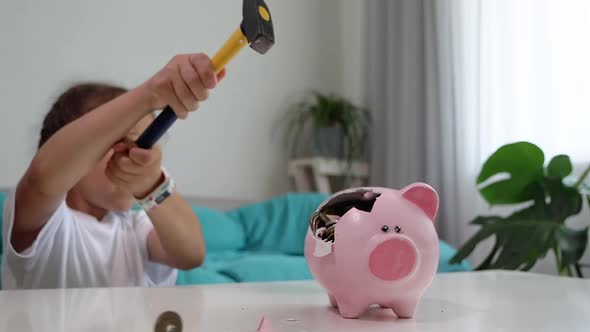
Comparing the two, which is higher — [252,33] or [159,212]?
[252,33]

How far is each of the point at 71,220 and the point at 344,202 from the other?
54cm

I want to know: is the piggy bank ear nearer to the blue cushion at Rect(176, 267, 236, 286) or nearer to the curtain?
the blue cushion at Rect(176, 267, 236, 286)

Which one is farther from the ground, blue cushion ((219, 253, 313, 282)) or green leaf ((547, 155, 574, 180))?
green leaf ((547, 155, 574, 180))

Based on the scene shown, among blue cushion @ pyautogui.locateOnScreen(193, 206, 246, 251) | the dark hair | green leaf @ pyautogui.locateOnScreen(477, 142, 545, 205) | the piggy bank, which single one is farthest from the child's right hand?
blue cushion @ pyautogui.locateOnScreen(193, 206, 246, 251)

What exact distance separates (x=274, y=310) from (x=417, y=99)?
1952 millimetres

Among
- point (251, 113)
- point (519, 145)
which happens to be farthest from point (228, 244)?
point (519, 145)

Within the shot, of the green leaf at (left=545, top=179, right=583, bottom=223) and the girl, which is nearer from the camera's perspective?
the girl

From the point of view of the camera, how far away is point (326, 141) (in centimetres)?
248

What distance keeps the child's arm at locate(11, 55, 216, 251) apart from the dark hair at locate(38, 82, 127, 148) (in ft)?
0.66

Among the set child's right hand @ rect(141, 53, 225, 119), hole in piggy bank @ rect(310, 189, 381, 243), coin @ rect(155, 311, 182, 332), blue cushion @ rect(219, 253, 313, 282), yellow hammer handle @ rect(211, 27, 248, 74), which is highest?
yellow hammer handle @ rect(211, 27, 248, 74)

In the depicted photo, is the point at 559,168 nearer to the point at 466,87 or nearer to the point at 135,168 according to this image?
the point at 466,87

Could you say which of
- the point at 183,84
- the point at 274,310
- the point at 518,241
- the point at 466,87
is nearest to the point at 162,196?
the point at 183,84

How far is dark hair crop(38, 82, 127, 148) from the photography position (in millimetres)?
921

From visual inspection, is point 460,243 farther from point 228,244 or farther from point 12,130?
point 12,130
